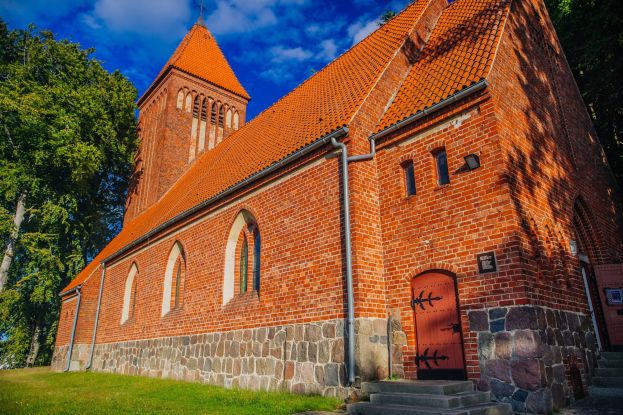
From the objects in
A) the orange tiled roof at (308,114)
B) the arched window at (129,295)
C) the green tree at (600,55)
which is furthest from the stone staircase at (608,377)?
the arched window at (129,295)

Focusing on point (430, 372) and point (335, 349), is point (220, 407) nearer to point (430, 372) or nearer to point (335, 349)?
point (335, 349)

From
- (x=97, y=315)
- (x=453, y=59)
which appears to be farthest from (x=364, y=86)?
(x=97, y=315)

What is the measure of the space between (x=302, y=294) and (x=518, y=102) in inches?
213

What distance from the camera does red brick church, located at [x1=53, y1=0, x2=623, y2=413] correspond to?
253 inches

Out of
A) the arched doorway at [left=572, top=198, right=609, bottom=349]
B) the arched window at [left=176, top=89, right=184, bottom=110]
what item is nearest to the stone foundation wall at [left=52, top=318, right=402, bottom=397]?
the arched doorway at [left=572, top=198, right=609, bottom=349]

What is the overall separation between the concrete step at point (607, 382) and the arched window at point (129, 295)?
1412 centimetres

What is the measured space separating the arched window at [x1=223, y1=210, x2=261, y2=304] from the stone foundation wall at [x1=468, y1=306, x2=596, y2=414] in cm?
548

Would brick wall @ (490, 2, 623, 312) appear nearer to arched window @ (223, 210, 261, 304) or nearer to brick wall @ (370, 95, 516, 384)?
brick wall @ (370, 95, 516, 384)

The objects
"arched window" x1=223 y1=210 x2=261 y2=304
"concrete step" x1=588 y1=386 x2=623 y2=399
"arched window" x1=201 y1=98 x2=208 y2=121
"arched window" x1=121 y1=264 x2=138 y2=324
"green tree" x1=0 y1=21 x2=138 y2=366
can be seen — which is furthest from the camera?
"arched window" x1=201 y1=98 x2=208 y2=121

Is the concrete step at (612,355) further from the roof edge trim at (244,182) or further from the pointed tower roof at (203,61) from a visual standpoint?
the pointed tower roof at (203,61)

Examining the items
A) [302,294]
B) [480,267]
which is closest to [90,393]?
[302,294]

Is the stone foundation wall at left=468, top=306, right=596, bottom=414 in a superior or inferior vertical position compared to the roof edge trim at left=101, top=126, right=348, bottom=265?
inferior

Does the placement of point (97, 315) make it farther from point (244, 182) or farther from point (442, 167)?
point (442, 167)

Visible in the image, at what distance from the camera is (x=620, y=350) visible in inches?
313
